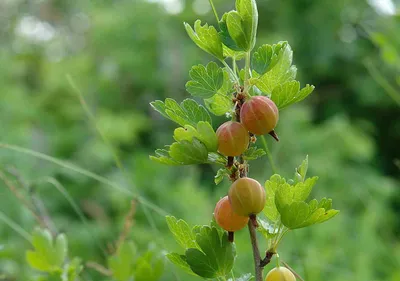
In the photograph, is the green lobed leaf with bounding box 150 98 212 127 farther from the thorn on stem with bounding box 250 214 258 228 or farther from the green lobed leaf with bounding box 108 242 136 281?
the green lobed leaf with bounding box 108 242 136 281

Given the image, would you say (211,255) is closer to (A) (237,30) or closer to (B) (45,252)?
(A) (237,30)

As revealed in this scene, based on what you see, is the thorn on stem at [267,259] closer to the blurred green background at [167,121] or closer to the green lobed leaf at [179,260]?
the green lobed leaf at [179,260]

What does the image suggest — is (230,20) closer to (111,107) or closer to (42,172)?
(42,172)

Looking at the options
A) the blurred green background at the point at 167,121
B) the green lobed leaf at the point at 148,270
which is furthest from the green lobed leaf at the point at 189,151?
the blurred green background at the point at 167,121

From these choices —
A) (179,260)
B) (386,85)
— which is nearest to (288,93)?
(179,260)

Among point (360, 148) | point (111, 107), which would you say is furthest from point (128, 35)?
point (360, 148)

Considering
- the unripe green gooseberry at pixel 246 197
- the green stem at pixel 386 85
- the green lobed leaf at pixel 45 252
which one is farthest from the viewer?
the green stem at pixel 386 85

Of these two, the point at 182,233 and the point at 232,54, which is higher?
the point at 232,54
